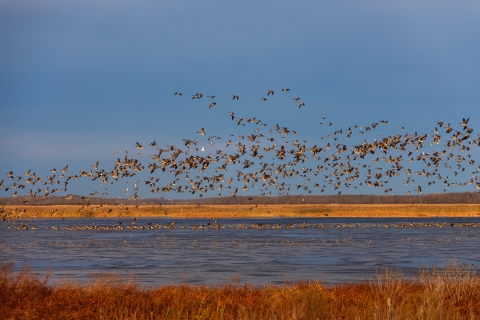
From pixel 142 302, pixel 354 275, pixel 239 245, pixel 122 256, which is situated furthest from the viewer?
pixel 239 245

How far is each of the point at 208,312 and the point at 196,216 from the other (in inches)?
3793

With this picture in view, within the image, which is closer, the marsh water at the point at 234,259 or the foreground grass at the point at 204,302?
the foreground grass at the point at 204,302

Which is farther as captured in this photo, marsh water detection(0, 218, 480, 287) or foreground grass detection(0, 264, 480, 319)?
marsh water detection(0, 218, 480, 287)

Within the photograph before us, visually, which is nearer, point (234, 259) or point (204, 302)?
point (204, 302)

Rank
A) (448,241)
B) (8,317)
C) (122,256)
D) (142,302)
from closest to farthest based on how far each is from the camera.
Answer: (8,317) → (142,302) → (122,256) → (448,241)

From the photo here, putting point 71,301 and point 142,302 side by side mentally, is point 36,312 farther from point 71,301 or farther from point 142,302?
point 142,302

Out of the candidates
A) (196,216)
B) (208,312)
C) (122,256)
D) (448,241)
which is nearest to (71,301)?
(208,312)

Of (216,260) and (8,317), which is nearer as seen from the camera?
(8,317)

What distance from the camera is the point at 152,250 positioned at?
38.3 metres

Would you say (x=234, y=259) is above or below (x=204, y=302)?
below

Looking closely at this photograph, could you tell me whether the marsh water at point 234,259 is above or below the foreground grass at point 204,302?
below

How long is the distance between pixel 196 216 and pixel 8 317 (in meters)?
96.6

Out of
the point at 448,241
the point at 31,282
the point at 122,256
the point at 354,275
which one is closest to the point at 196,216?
the point at 448,241

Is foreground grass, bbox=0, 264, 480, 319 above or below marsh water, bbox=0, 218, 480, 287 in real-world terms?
above
